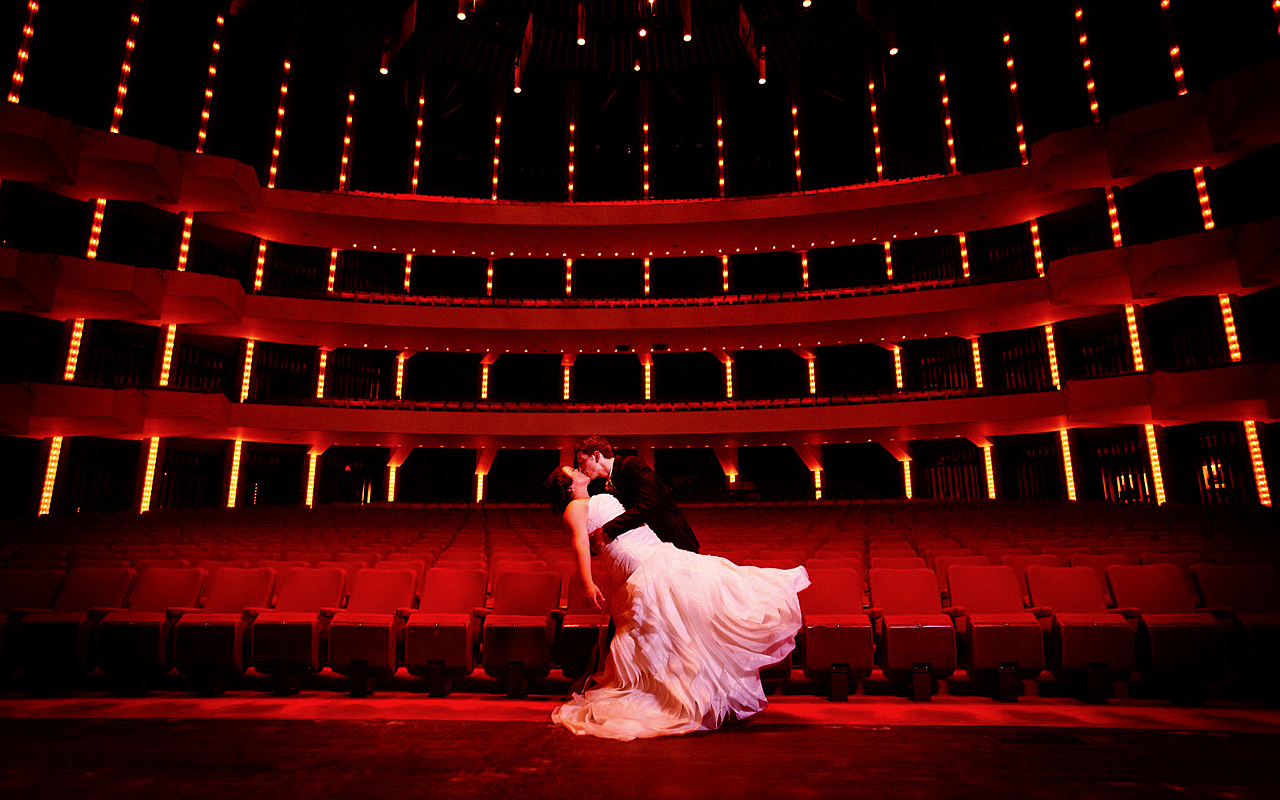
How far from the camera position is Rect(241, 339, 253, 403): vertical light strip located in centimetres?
1669

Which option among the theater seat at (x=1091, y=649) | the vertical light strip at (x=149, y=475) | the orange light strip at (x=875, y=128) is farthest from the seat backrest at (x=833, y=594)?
the orange light strip at (x=875, y=128)

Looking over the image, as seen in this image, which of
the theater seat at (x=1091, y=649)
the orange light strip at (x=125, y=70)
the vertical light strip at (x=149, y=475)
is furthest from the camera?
the orange light strip at (x=125, y=70)

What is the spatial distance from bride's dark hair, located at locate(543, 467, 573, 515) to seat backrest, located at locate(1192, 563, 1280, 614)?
13.0 ft

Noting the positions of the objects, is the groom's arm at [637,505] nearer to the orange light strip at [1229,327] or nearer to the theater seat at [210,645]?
the theater seat at [210,645]

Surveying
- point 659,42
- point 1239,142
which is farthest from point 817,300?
point 659,42

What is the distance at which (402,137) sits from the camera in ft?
68.0

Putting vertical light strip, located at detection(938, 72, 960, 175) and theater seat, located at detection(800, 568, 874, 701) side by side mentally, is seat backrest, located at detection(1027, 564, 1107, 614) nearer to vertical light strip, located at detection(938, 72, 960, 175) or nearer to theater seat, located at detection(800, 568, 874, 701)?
theater seat, located at detection(800, 568, 874, 701)

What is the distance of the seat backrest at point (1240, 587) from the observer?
13.6 feet

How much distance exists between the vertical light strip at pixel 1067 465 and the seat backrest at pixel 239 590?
53.6 ft

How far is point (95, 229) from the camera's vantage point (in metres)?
14.2

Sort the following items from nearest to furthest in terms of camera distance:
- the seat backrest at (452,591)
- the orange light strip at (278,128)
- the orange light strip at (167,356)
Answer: the seat backrest at (452,591)
the orange light strip at (167,356)
the orange light strip at (278,128)

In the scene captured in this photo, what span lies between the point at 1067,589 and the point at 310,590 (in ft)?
15.9

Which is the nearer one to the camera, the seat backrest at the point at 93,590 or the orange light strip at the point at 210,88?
the seat backrest at the point at 93,590

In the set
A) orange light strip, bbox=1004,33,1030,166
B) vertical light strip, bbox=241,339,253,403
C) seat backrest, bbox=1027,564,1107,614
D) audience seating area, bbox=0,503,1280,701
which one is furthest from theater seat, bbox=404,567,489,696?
orange light strip, bbox=1004,33,1030,166
